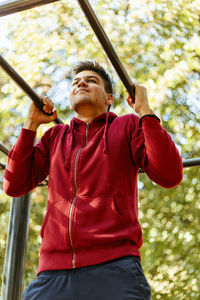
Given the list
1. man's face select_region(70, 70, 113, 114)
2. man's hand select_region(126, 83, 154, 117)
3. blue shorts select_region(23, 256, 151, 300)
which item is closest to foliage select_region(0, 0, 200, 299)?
man's face select_region(70, 70, 113, 114)

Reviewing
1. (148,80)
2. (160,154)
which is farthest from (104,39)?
(148,80)

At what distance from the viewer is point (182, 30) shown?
189 inches

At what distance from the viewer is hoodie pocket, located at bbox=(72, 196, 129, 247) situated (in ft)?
3.44

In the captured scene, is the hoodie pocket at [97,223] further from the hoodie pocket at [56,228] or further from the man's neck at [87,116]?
the man's neck at [87,116]

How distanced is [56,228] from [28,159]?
324mm

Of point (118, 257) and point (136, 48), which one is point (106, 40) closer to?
point (118, 257)

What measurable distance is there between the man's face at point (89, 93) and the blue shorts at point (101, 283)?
0.63 m

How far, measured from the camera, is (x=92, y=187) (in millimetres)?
1150

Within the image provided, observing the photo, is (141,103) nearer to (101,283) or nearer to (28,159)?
(28,159)

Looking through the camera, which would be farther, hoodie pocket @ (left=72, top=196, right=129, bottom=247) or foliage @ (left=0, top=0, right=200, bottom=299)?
foliage @ (left=0, top=0, right=200, bottom=299)

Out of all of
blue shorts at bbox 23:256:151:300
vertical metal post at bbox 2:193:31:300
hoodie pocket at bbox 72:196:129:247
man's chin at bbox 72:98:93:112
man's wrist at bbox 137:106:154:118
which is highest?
man's wrist at bbox 137:106:154:118

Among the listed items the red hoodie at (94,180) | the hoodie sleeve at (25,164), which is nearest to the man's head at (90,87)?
the red hoodie at (94,180)

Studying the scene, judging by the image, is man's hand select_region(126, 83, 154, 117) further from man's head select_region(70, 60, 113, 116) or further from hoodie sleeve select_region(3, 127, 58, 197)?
hoodie sleeve select_region(3, 127, 58, 197)

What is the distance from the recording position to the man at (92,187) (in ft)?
3.34
